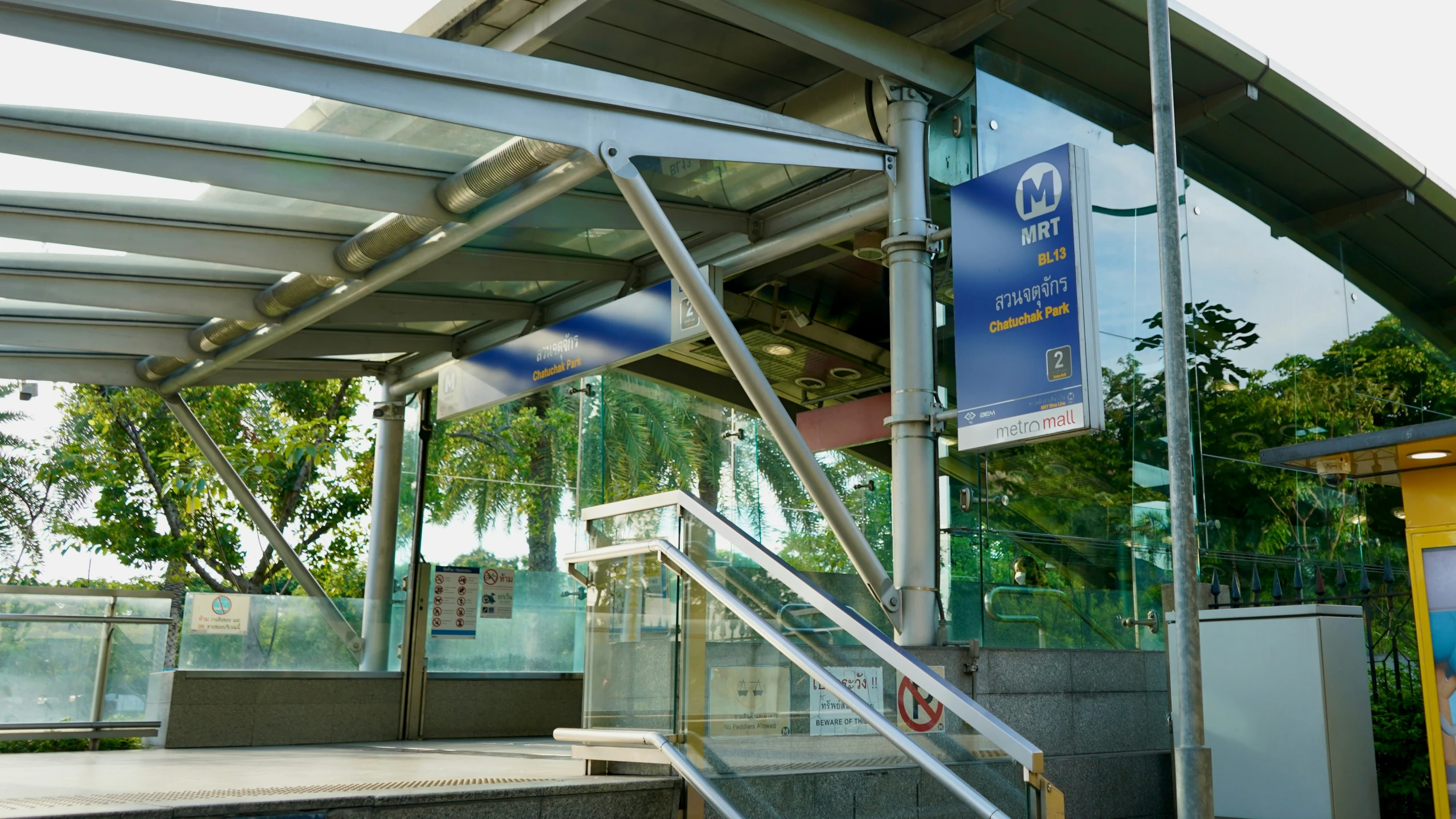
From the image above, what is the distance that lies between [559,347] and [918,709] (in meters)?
6.22

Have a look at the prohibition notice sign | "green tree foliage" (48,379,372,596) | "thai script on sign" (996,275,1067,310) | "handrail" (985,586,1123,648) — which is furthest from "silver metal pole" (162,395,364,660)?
"green tree foliage" (48,379,372,596)

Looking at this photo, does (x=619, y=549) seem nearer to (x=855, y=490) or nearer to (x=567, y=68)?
(x=567, y=68)

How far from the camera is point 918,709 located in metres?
5.29

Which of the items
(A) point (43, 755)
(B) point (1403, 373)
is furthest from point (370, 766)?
(B) point (1403, 373)

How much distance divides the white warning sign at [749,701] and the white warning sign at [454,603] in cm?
777

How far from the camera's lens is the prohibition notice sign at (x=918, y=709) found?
16.9 ft

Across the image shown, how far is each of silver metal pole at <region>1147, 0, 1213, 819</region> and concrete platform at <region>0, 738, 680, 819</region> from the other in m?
2.43

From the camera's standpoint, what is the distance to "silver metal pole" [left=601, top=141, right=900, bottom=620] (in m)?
7.10

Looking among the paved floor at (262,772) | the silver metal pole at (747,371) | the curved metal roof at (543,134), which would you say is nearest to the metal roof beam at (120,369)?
the curved metal roof at (543,134)

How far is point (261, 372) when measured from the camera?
12.9m

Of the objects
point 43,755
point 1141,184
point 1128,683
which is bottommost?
point 43,755

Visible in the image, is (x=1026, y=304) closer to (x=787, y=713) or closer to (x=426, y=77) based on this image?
(x=787, y=713)

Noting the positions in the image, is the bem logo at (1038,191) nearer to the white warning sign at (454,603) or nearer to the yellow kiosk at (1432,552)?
the yellow kiosk at (1432,552)

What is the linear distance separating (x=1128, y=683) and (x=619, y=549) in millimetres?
4485
